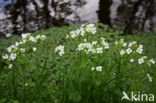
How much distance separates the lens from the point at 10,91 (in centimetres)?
131

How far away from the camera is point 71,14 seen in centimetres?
377

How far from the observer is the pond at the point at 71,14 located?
3.40 m

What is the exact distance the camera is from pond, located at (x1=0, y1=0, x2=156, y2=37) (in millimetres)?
3402

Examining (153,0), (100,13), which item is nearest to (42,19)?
(100,13)

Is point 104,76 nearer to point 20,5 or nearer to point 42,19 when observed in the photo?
point 42,19

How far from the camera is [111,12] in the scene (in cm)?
399

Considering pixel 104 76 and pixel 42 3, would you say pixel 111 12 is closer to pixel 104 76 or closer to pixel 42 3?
pixel 42 3

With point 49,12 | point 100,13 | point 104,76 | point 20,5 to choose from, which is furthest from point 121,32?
point 20,5

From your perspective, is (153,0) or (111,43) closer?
(111,43)

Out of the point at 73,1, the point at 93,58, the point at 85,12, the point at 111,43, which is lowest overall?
the point at 111,43

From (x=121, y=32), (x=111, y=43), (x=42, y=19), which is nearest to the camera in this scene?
(x=111, y=43)

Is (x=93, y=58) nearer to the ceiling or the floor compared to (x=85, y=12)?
nearer to the floor

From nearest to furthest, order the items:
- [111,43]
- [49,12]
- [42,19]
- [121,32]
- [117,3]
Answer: [111,43] → [121,32] → [42,19] → [49,12] → [117,3]

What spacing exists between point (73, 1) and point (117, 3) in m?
1.19
